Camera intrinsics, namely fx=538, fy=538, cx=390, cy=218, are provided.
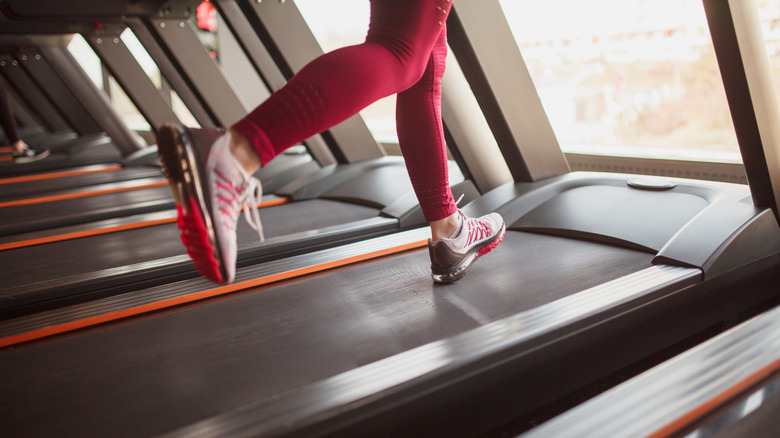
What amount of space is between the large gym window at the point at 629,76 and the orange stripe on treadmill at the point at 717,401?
1.55 m

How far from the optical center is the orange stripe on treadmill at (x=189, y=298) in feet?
4.69

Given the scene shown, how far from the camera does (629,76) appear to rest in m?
3.04

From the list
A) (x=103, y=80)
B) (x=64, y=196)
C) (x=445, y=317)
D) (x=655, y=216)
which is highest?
(x=103, y=80)

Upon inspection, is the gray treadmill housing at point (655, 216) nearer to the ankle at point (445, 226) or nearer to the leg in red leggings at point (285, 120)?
the ankle at point (445, 226)

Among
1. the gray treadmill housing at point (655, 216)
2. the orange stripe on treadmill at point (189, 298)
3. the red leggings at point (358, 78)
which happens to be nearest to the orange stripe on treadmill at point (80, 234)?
the orange stripe on treadmill at point (189, 298)

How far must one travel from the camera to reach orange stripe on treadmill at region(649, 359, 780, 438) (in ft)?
2.77

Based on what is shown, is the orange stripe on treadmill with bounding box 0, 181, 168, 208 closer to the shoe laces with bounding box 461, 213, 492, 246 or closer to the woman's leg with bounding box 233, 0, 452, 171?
the shoe laces with bounding box 461, 213, 492, 246

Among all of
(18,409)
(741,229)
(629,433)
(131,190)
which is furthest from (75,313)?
(131,190)

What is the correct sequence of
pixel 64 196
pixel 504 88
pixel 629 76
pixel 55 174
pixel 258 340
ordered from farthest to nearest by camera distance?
pixel 55 174
pixel 64 196
pixel 629 76
pixel 504 88
pixel 258 340

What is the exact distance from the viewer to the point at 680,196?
5.85 feet

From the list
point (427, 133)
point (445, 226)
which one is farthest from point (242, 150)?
point (445, 226)

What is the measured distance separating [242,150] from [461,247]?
712mm

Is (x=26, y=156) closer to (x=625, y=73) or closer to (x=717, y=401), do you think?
(x=625, y=73)

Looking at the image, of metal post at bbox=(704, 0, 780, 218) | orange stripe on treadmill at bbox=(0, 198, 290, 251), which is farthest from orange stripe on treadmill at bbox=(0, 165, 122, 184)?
metal post at bbox=(704, 0, 780, 218)
